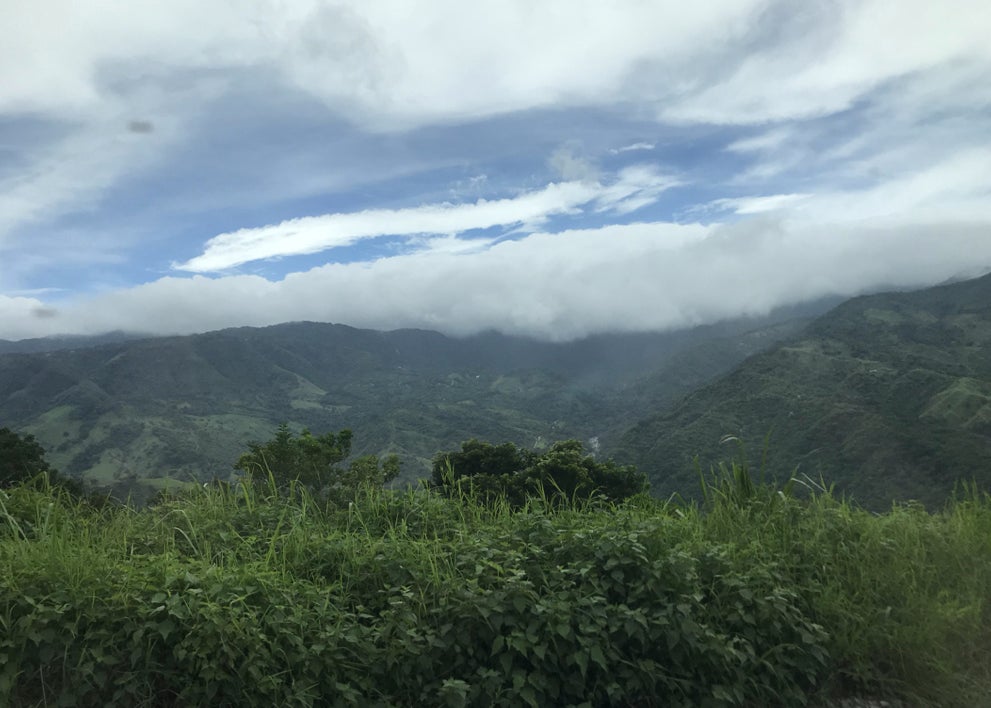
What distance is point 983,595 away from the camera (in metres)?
4.03

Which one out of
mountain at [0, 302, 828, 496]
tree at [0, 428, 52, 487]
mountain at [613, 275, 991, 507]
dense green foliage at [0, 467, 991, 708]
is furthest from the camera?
mountain at [0, 302, 828, 496]

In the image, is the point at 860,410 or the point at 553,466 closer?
the point at 553,466

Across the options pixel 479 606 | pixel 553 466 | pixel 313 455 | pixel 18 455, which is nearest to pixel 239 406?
pixel 553 466

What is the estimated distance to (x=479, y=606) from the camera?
125 inches

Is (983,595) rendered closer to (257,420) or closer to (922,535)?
(922,535)

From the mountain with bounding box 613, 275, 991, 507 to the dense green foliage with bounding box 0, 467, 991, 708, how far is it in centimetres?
143

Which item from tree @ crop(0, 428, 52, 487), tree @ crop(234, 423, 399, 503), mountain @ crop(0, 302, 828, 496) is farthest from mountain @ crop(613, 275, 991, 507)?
mountain @ crop(0, 302, 828, 496)

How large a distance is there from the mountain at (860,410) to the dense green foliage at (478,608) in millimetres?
1435

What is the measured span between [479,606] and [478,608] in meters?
0.03

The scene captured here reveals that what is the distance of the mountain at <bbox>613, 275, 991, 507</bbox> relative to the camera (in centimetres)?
2764

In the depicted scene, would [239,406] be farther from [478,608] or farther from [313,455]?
[478,608]

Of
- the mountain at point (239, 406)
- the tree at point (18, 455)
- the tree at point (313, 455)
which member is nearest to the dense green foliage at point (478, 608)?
the tree at point (313, 455)

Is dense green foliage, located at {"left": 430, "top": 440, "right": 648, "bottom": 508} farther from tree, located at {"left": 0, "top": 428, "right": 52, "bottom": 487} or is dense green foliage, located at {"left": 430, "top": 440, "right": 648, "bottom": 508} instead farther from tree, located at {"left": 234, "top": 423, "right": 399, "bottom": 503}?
tree, located at {"left": 0, "top": 428, "right": 52, "bottom": 487}

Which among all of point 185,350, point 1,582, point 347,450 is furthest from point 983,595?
point 185,350
